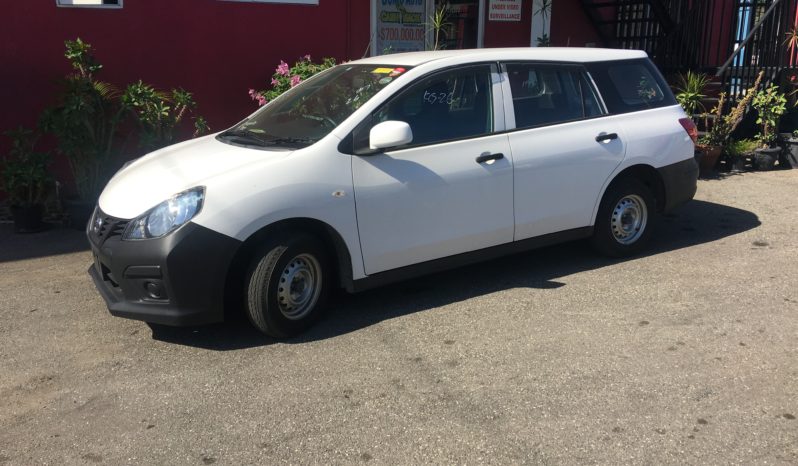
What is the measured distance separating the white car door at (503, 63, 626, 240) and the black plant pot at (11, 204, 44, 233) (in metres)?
4.68

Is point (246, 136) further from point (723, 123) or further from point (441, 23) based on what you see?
point (723, 123)

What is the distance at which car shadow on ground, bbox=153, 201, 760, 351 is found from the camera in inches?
181

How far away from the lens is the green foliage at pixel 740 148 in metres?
9.72

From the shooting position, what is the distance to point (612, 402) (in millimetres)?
3713

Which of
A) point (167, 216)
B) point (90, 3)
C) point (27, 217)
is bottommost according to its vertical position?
point (27, 217)

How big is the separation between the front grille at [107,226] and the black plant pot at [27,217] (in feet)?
9.30

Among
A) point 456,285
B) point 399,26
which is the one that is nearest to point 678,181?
point 456,285

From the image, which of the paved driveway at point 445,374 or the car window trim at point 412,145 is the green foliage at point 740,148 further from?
the car window trim at point 412,145

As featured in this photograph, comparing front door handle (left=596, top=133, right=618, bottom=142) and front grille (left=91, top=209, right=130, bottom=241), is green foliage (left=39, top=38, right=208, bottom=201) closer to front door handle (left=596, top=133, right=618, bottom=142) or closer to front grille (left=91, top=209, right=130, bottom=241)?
front grille (left=91, top=209, right=130, bottom=241)

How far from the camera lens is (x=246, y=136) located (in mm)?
5109

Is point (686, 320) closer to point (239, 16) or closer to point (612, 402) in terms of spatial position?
point (612, 402)

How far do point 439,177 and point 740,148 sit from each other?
22.0ft

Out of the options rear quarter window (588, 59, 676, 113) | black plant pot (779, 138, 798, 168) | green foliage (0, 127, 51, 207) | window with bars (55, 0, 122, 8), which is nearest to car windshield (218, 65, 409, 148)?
rear quarter window (588, 59, 676, 113)

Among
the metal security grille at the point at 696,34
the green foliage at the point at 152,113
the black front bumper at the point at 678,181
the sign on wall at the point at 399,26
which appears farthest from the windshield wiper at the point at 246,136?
the metal security grille at the point at 696,34
